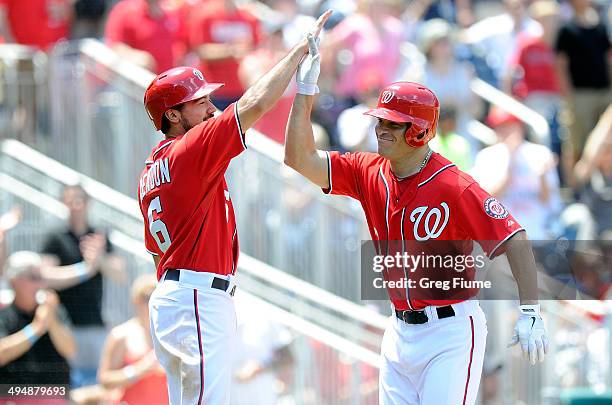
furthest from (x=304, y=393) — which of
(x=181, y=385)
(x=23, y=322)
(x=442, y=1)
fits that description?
(x=442, y=1)

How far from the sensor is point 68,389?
9039 mm

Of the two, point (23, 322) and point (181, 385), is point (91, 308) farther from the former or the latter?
point (181, 385)

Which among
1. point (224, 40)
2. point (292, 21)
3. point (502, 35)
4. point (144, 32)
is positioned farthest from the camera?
point (502, 35)

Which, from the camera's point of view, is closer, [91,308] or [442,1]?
[91,308]

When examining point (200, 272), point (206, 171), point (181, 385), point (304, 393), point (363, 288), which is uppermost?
point (206, 171)

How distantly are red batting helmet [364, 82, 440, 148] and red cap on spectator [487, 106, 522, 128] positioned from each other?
4.80 meters

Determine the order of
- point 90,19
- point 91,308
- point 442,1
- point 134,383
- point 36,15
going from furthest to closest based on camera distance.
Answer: point 442,1
point 90,19
point 36,15
point 91,308
point 134,383

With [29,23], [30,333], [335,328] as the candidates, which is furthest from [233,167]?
[29,23]

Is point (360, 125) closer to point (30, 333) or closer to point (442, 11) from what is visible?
point (442, 11)

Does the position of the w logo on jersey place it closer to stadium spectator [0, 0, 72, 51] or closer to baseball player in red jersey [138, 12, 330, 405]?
baseball player in red jersey [138, 12, 330, 405]

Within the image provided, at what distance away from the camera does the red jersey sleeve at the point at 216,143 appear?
5992 millimetres

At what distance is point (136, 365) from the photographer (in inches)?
350

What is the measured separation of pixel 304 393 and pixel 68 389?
179cm

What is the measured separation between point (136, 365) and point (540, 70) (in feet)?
18.0
